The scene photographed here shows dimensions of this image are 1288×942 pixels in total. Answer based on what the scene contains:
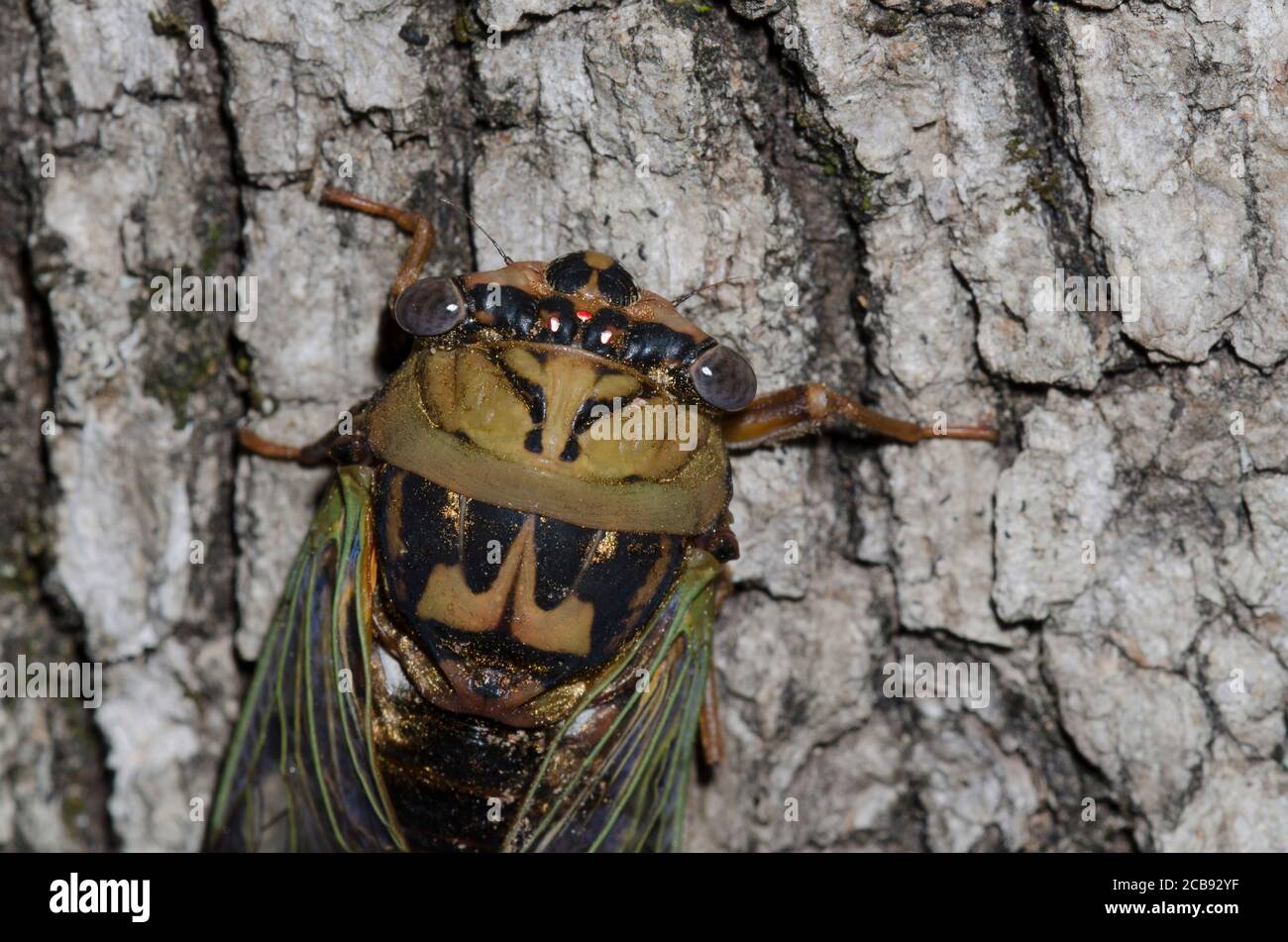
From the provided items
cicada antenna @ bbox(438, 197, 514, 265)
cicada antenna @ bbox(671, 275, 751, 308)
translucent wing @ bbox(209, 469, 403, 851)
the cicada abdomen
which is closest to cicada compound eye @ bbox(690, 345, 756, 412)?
cicada antenna @ bbox(671, 275, 751, 308)

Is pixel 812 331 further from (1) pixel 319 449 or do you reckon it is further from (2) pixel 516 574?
(1) pixel 319 449

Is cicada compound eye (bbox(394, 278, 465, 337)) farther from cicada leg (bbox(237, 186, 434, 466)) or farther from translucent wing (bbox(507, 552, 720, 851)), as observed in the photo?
translucent wing (bbox(507, 552, 720, 851))

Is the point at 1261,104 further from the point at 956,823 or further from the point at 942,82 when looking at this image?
the point at 956,823

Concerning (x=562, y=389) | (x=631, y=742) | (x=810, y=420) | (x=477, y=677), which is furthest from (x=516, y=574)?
(x=810, y=420)

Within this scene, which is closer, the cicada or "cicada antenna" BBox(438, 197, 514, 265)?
the cicada

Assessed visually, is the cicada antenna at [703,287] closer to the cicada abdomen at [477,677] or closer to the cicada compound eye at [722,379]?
the cicada compound eye at [722,379]

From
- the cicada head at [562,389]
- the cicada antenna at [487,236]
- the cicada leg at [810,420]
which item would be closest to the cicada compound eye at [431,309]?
the cicada head at [562,389]
